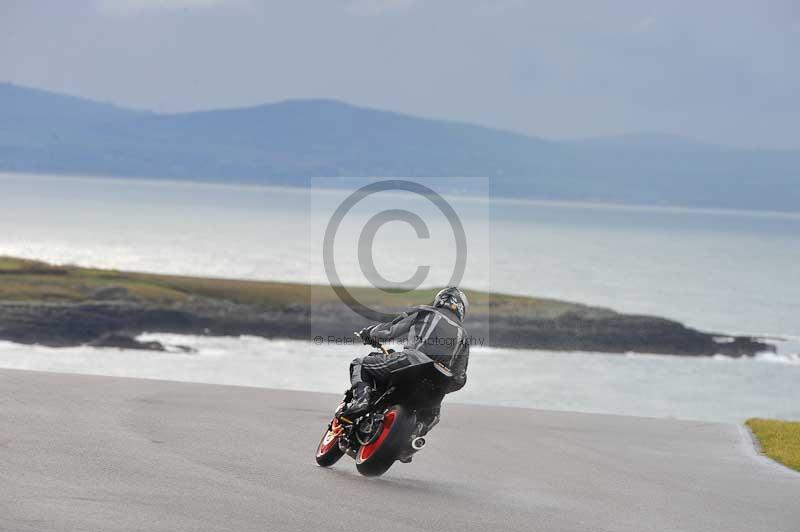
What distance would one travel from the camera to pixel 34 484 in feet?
31.6

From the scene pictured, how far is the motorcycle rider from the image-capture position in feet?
37.3

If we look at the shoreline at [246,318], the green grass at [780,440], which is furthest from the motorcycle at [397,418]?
the shoreline at [246,318]

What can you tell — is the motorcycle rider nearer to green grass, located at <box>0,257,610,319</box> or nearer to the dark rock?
the dark rock

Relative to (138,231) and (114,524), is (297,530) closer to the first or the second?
(114,524)

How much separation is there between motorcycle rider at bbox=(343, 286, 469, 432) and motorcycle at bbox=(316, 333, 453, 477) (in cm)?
8

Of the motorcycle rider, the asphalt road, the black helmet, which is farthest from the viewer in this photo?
the black helmet

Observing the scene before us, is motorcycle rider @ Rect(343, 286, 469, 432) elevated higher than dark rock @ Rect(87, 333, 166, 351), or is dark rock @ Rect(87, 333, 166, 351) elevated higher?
motorcycle rider @ Rect(343, 286, 469, 432)

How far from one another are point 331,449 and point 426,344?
1.64 metres

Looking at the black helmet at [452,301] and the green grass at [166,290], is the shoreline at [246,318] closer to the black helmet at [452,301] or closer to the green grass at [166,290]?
the green grass at [166,290]

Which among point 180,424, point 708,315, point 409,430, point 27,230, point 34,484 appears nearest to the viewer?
point 34,484

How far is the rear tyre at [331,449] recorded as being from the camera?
1198 centimetres

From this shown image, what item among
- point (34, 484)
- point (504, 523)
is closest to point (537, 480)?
point (504, 523)

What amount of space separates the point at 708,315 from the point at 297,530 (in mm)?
88373

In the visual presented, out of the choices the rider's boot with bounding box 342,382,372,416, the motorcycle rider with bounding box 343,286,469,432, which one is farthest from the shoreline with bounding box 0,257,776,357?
the motorcycle rider with bounding box 343,286,469,432
